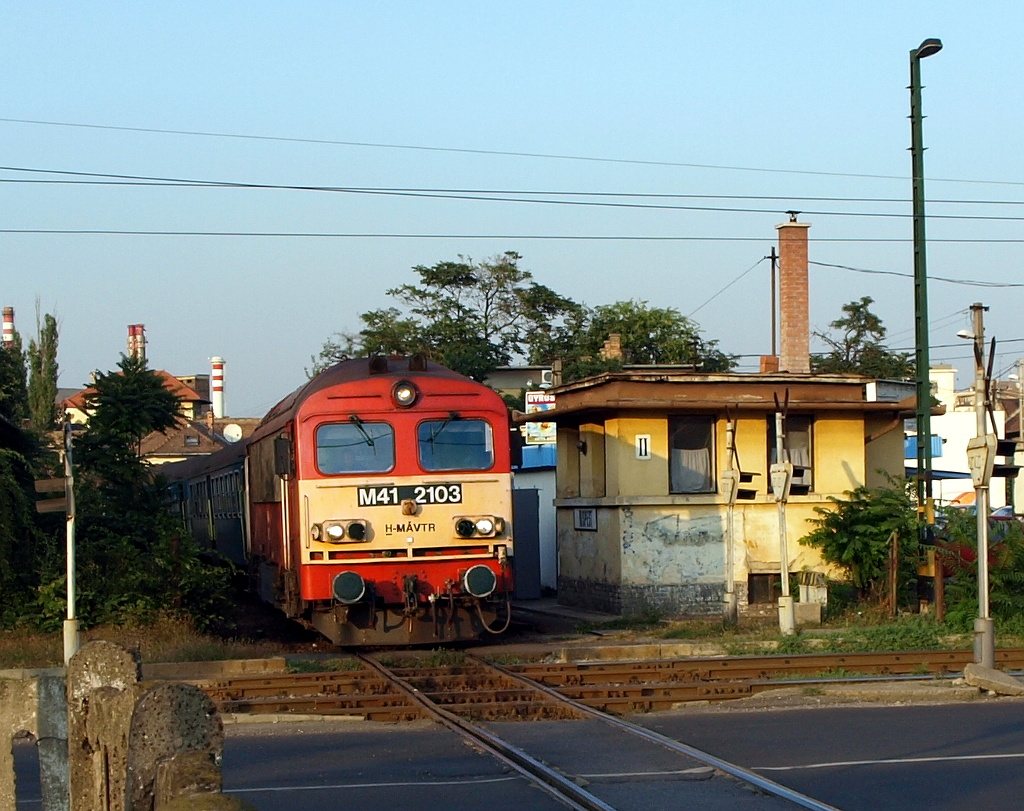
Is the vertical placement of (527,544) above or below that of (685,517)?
below

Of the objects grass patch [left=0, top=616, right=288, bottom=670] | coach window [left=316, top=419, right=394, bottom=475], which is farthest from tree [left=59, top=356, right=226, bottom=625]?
coach window [left=316, top=419, right=394, bottom=475]

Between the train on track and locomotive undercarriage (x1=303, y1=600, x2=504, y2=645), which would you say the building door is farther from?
locomotive undercarriage (x1=303, y1=600, x2=504, y2=645)

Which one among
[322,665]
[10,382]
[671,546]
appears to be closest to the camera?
[322,665]

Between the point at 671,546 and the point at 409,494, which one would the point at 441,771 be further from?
the point at 671,546

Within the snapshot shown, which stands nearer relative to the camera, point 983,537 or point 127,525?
point 983,537

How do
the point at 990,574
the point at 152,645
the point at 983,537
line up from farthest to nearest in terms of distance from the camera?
1. the point at 990,574
2. the point at 152,645
3. the point at 983,537

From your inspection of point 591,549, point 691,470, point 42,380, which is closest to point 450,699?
point 691,470

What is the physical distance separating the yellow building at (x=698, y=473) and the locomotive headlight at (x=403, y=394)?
5.89 metres

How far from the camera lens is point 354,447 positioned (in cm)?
1549

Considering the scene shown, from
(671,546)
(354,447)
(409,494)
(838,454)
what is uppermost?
(354,447)

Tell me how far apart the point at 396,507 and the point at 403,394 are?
1.36m

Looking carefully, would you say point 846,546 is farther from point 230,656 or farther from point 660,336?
point 660,336

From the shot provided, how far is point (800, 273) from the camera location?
28703 millimetres

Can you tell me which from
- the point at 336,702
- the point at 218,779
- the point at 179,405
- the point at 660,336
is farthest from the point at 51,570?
the point at 660,336
